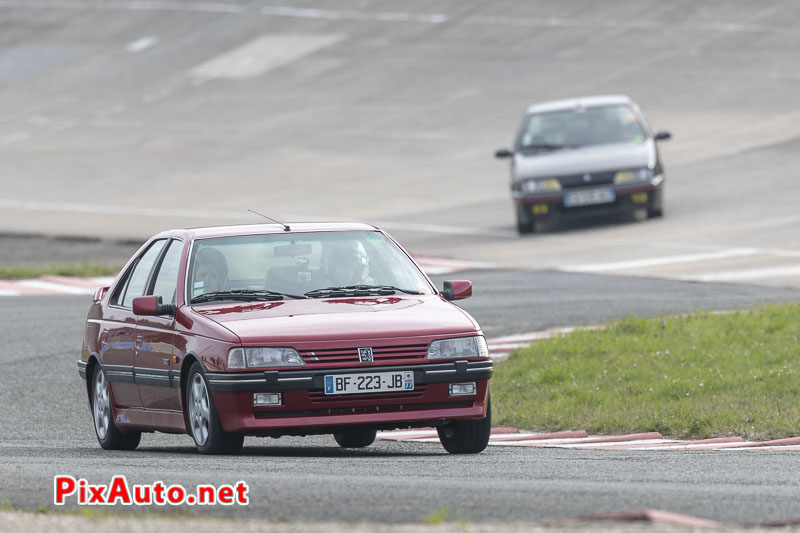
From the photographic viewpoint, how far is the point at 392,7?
52938 mm

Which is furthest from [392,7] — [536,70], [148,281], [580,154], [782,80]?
[148,281]

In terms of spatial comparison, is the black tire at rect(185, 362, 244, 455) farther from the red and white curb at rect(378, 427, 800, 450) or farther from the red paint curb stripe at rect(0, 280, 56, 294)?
the red paint curb stripe at rect(0, 280, 56, 294)

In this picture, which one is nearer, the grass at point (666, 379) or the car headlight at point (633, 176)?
the grass at point (666, 379)

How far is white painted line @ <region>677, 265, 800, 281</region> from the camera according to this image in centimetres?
1958

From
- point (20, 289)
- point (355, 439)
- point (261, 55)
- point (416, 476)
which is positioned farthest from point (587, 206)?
point (261, 55)

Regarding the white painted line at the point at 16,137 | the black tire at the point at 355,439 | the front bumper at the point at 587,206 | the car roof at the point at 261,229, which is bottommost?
the front bumper at the point at 587,206

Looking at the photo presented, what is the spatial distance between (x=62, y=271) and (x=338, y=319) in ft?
46.5

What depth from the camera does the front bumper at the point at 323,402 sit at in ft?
30.5

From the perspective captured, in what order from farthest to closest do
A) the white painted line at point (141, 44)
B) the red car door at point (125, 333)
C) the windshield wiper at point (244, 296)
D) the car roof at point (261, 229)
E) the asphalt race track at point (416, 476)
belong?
the white painted line at point (141, 44), the red car door at point (125, 333), the car roof at point (261, 229), the windshield wiper at point (244, 296), the asphalt race track at point (416, 476)

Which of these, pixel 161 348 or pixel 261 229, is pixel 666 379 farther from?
pixel 161 348

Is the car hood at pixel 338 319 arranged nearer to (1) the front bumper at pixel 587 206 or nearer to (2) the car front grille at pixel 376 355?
(2) the car front grille at pixel 376 355

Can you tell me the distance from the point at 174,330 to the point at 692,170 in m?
21.9

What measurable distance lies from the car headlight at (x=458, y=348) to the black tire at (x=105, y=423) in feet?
8.09

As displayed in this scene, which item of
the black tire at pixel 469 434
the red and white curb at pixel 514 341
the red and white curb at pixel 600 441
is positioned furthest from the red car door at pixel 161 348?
the red and white curb at pixel 514 341
